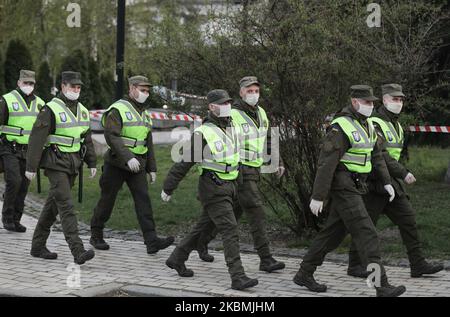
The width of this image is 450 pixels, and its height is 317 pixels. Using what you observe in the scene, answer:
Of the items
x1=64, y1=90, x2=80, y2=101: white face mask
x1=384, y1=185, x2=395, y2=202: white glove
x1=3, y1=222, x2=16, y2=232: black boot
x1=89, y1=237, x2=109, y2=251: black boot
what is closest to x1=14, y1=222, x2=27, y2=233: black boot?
x1=3, y1=222, x2=16, y2=232: black boot

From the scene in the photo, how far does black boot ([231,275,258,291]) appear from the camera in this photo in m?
7.29

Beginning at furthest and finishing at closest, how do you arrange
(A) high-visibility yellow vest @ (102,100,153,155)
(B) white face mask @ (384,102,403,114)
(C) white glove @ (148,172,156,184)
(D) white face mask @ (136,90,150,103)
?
(C) white glove @ (148,172,156,184)
(D) white face mask @ (136,90,150,103)
(A) high-visibility yellow vest @ (102,100,153,155)
(B) white face mask @ (384,102,403,114)

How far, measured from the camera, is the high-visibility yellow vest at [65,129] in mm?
8617

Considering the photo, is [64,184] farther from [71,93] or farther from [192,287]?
[192,287]

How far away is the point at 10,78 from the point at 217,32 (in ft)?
65.7

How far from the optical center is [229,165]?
25.1 feet

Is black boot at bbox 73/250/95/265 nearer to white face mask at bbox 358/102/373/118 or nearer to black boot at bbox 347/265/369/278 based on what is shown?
black boot at bbox 347/265/369/278

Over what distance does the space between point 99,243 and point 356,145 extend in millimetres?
3606

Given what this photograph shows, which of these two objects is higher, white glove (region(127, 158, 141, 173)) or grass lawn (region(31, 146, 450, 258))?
white glove (region(127, 158, 141, 173))

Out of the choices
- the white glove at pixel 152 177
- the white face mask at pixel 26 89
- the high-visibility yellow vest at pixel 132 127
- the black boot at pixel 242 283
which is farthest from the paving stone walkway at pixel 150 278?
the white face mask at pixel 26 89

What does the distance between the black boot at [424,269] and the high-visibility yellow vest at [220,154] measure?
1982 millimetres

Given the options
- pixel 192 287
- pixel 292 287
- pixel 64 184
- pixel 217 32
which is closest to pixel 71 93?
pixel 64 184

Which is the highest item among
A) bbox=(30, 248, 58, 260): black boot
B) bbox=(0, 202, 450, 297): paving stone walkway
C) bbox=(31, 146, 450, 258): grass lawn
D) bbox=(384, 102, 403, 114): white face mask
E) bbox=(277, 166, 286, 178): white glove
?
bbox=(384, 102, 403, 114): white face mask

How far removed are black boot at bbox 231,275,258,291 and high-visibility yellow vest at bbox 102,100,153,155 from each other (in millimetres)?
2375
